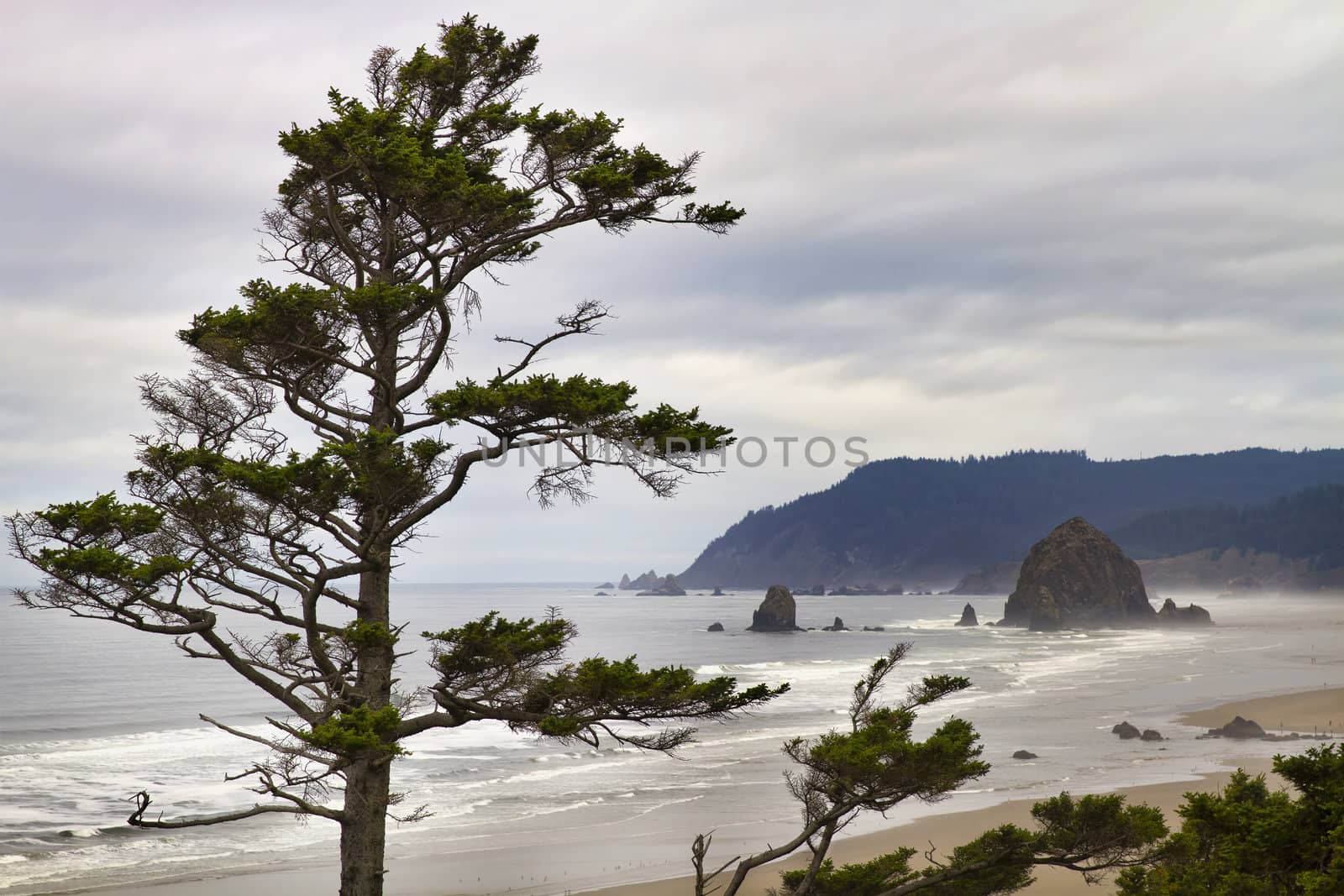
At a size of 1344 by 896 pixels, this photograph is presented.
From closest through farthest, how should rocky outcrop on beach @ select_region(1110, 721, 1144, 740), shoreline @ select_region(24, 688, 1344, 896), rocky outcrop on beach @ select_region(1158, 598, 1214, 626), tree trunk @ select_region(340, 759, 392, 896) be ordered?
tree trunk @ select_region(340, 759, 392, 896) < shoreline @ select_region(24, 688, 1344, 896) < rocky outcrop on beach @ select_region(1110, 721, 1144, 740) < rocky outcrop on beach @ select_region(1158, 598, 1214, 626)

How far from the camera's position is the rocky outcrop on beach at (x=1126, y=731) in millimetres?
29781

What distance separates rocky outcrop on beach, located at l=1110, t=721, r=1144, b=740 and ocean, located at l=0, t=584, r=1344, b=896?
0.76 metres

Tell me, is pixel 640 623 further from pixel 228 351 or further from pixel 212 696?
pixel 228 351

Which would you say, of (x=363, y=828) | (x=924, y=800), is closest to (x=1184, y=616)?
(x=924, y=800)

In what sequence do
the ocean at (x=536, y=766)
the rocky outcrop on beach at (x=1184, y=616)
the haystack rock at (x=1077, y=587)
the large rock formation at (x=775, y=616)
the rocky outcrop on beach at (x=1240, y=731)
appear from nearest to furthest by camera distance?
the ocean at (x=536, y=766)
the rocky outcrop on beach at (x=1240, y=731)
the rocky outcrop on beach at (x=1184, y=616)
the large rock formation at (x=775, y=616)
the haystack rock at (x=1077, y=587)

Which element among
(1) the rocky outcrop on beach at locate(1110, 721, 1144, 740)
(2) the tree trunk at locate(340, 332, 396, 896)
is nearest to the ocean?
(1) the rocky outcrop on beach at locate(1110, 721, 1144, 740)

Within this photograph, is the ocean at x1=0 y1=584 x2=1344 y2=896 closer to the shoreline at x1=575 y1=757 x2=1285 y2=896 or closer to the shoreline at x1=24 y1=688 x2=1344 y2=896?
the shoreline at x1=24 y1=688 x2=1344 y2=896

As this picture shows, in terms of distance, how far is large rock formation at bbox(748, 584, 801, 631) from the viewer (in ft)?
331

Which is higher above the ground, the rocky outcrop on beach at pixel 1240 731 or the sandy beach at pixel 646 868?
the sandy beach at pixel 646 868

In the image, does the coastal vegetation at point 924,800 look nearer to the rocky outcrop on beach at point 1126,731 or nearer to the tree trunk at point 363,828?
the tree trunk at point 363,828

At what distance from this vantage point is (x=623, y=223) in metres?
9.98

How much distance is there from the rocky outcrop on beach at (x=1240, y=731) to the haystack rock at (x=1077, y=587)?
7852 centimetres

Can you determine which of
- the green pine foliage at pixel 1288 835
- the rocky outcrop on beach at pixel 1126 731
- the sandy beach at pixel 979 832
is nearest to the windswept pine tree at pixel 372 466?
the green pine foliage at pixel 1288 835

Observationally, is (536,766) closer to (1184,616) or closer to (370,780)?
(370,780)
